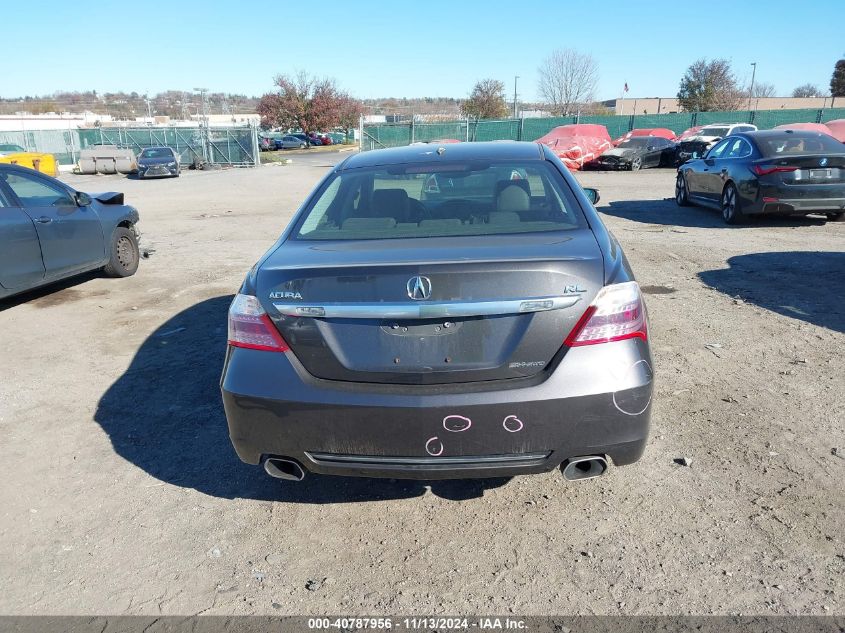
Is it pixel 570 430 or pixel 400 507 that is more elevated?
pixel 570 430

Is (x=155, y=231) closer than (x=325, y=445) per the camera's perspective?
No

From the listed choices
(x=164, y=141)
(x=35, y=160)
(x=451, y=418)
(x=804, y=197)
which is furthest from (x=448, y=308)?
(x=164, y=141)

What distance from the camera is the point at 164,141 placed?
42.1 meters

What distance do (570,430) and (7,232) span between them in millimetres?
6289

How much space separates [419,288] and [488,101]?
209ft

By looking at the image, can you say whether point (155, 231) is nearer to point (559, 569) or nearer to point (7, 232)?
point (7, 232)

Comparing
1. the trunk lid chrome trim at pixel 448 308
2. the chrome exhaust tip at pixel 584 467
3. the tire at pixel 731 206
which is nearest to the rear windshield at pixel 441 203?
the trunk lid chrome trim at pixel 448 308

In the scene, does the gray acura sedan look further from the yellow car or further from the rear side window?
the yellow car

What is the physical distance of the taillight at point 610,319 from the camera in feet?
8.81

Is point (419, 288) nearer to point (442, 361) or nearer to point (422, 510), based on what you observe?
point (442, 361)

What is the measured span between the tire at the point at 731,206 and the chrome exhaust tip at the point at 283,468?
10.2 metres

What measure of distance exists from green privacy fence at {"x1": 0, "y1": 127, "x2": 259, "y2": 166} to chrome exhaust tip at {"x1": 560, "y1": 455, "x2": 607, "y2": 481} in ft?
124

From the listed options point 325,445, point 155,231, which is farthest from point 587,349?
point 155,231

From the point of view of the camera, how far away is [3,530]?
321 centimetres
